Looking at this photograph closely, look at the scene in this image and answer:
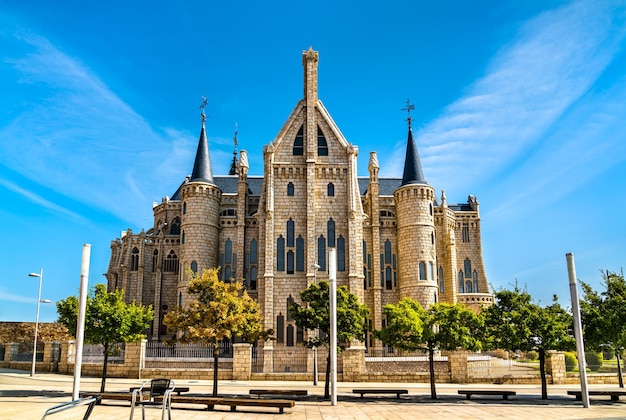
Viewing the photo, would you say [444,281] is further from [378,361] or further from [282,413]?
[282,413]

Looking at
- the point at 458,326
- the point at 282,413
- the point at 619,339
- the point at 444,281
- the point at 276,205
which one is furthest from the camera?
the point at 444,281

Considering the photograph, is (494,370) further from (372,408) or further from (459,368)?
(372,408)

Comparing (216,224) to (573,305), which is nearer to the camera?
(573,305)

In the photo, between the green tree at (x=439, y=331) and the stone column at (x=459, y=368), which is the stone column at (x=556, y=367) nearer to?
the stone column at (x=459, y=368)

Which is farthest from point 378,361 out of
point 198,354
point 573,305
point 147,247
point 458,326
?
point 147,247

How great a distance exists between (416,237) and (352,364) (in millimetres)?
19399

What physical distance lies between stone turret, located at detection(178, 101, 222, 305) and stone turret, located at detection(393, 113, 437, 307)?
56.0ft

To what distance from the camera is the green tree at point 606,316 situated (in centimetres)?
2389

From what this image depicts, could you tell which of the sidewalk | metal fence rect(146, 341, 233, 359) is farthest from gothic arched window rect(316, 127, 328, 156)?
the sidewalk

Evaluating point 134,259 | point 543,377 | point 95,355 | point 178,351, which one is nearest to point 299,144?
point 178,351

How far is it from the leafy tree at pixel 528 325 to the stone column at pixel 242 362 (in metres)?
15.8

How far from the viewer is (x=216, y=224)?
52.0 meters

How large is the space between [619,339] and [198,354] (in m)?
27.2

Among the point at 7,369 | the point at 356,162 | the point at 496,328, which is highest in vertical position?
the point at 356,162
